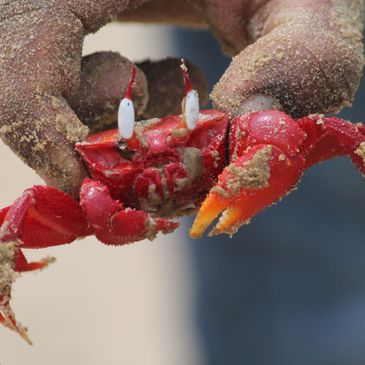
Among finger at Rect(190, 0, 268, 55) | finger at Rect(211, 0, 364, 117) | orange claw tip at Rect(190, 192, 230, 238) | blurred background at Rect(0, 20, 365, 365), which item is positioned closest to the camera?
orange claw tip at Rect(190, 192, 230, 238)

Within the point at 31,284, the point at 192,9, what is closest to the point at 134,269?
the point at 31,284

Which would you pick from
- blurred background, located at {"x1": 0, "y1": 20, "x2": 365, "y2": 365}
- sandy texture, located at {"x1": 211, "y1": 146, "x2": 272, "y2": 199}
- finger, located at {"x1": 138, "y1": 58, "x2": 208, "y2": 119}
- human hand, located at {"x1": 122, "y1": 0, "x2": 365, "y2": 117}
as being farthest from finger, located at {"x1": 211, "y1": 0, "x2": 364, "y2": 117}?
blurred background, located at {"x1": 0, "y1": 20, "x2": 365, "y2": 365}

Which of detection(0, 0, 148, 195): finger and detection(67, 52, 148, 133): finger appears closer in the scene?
detection(0, 0, 148, 195): finger

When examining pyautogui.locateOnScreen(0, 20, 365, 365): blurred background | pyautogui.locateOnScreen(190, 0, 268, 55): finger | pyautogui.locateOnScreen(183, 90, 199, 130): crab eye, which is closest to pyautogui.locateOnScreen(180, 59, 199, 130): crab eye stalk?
pyautogui.locateOnScreen(183, 90, 199, 130): crab eye

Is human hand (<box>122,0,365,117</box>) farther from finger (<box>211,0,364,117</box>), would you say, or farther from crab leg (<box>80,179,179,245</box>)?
crab leg (<box>80,179,179,245</box>)

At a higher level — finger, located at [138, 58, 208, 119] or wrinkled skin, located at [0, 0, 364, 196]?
wrinkled skin, located at [0, 0, 364, 196]

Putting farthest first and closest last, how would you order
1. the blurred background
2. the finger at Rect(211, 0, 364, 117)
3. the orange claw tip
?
the blurred background → the finger at Rect(211, 0, 364, 117) → the orange claw tip

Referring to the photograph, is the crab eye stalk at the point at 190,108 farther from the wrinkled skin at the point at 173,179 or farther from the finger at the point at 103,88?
the finger at the point at 103,88

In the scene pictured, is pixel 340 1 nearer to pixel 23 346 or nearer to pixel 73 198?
pixel 73 198

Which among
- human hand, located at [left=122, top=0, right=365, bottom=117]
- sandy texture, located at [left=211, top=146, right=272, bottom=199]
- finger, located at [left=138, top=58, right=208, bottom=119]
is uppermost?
human hand, located at [left=122, top=0, right=365, bottom=117]
